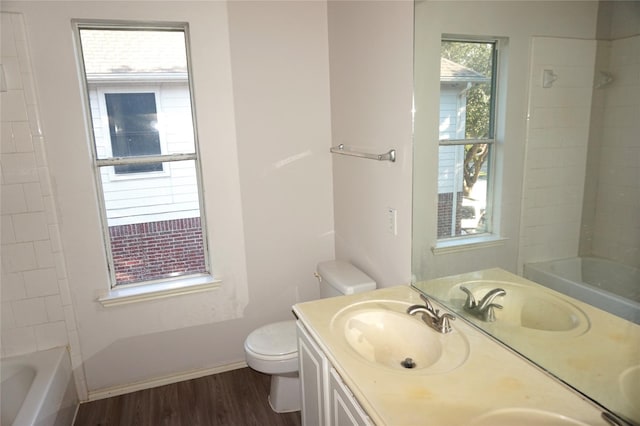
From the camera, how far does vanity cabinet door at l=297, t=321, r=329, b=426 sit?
151 cm

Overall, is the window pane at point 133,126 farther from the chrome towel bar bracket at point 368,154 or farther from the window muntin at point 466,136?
the window muntin at point 466,136

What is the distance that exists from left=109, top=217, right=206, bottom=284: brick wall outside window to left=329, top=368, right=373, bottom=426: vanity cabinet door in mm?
1506

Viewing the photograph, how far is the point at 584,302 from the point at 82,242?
2371 mm

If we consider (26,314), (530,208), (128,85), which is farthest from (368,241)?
(26,314)

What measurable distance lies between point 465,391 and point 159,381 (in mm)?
2115

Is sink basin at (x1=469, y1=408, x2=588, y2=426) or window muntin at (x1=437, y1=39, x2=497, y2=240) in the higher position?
window muntin at (x1=437, y1=39, x2=497, y2=240)

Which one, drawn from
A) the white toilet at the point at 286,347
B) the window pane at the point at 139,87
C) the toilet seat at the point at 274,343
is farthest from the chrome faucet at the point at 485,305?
the window pane at the point at 139,87

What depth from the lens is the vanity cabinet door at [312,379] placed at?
4.97ft

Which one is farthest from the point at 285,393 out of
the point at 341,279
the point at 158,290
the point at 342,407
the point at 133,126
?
the point at 133,126

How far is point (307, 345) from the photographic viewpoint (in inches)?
65.5

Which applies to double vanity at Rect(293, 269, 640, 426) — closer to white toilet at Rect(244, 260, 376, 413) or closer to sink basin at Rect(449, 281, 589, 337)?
sink basin at Rect(449, 281, 589, 337)

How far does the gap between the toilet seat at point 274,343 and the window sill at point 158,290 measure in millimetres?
484

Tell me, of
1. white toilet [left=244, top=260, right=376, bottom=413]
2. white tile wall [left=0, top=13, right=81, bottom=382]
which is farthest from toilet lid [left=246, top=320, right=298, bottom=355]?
white tile wall [left=0, top=13, right=81, bottom=382]

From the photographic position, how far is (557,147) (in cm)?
116
